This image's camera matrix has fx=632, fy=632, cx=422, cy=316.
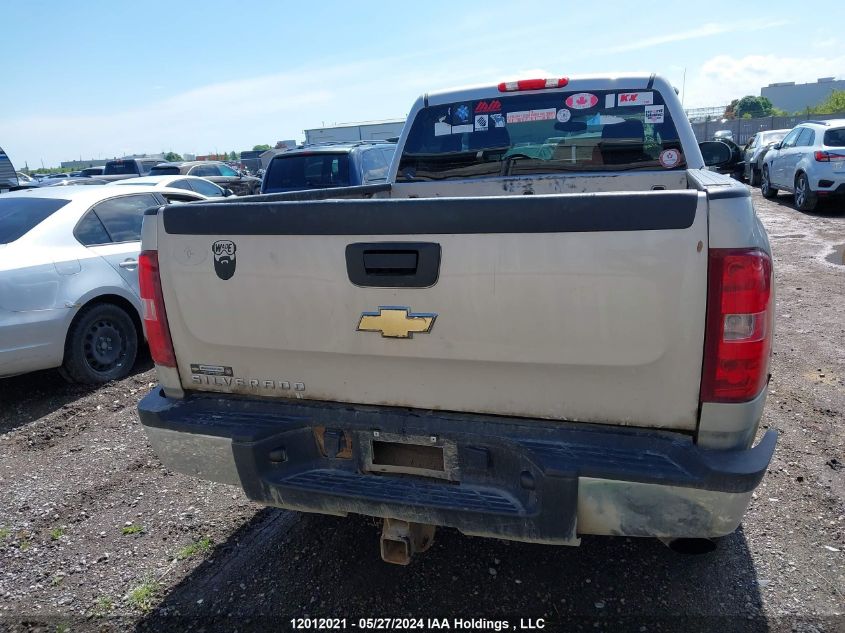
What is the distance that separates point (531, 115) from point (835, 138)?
11.0 metres

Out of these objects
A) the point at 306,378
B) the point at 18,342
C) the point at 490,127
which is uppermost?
the point at 490,127

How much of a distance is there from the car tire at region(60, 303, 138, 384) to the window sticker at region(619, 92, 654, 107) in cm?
449

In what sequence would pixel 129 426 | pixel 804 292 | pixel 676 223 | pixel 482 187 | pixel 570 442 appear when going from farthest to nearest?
pixel 804 292, pixel 129 426, pixel 482 187, pixel 570 442, pixel 676 223

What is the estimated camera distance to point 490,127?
440 cm

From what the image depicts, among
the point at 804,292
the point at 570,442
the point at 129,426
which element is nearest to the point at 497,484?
the point at 570,442

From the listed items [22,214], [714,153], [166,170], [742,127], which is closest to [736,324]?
[714,153]

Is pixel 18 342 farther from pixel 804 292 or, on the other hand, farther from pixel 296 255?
pixel 804 292

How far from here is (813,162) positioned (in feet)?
40.9

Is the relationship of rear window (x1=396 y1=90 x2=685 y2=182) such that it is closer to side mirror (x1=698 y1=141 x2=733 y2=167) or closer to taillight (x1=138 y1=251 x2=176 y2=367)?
side mirror (x1=698 y1=141 x2=733 y2=167)

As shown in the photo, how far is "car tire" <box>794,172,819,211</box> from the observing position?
1280 centimetres

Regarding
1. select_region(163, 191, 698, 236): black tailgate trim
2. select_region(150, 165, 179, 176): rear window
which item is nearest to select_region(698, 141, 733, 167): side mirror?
select_region(163, 191, 698, 236): black tailgate trim

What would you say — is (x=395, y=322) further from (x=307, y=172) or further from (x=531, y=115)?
(x=307, y=172)

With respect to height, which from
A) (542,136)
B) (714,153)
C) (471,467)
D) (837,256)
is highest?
(542,136)

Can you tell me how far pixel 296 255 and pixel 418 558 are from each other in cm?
162
